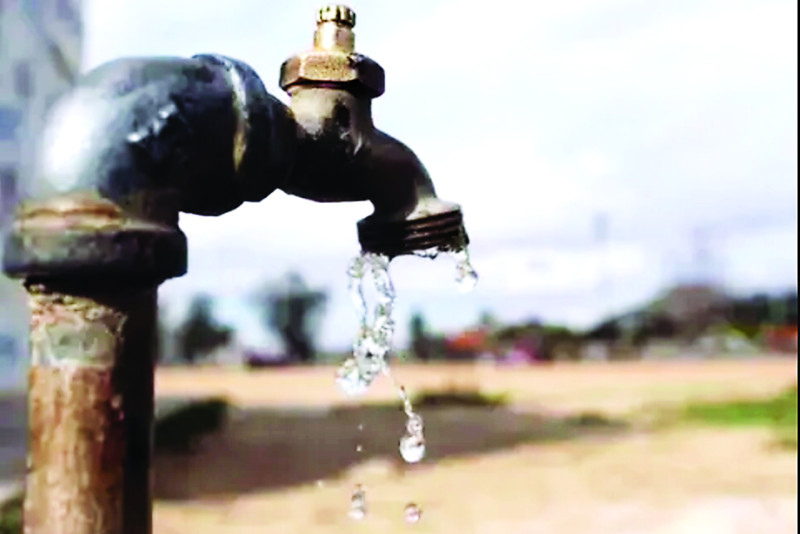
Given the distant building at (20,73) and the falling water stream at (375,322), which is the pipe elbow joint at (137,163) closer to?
the falling water stream at (375,322)

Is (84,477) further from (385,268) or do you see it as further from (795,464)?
(795,464)

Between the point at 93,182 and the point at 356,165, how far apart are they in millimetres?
381

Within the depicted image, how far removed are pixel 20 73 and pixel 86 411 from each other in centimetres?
1485

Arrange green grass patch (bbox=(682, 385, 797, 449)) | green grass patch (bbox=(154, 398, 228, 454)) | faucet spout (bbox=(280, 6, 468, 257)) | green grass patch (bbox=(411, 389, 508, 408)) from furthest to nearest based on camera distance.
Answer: green grass patch (bbox=(411, 389, 508, 408))
green grass patch (bbox=(682, 385, 797, 449))
green grass patch (bbox=(154, 398, 228, 454))
faucet spout (bbox=(280, 6, 468, 257))

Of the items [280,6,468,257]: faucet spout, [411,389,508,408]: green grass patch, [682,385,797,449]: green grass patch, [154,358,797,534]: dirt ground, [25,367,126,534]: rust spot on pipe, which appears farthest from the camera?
[411,389,508,408]: green grass patch

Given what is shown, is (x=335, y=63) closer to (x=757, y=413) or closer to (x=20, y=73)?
(x=757, y=413)

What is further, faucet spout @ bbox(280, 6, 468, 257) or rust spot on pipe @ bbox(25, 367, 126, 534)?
faucet spout @ bbox(280, 6, 468, 257)


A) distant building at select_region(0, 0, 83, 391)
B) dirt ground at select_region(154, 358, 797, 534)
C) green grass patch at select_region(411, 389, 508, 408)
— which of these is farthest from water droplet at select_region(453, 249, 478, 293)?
green grass patch at select_region(411, 389, 508, 408)

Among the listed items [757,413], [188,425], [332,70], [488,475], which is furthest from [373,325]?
[757,413]

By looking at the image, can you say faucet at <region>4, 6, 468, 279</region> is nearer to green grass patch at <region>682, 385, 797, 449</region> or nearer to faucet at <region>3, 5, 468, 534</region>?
faucet at <region>3, 5, 468, 534</region>

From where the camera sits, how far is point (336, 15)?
135 cm

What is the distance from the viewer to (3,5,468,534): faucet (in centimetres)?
101

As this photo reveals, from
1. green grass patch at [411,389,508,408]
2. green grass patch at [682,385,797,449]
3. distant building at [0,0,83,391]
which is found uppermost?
distant building at [0,0,83,391]

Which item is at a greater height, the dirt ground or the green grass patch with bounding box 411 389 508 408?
the green grass patch with bounding box 411 389 508 408
